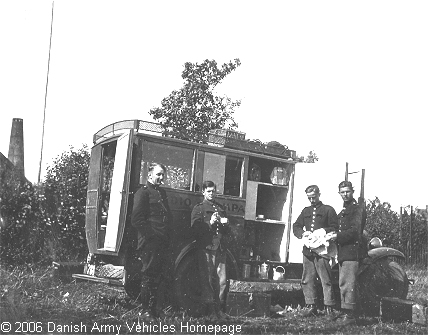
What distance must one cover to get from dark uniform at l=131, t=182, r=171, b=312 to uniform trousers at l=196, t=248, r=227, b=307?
72cm

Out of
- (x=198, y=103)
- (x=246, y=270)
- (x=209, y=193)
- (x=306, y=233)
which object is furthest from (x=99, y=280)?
(x=198, y=103)

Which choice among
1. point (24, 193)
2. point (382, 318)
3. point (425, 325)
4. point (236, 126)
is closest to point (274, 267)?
point (382, 318)

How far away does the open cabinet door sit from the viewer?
304 inches

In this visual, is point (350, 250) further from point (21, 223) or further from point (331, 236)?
point (21, 223)

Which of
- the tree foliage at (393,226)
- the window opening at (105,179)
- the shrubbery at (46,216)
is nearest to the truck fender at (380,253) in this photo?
the window opening at (105,179)

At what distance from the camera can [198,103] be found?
1808 cm

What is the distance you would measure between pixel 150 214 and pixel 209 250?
108cm

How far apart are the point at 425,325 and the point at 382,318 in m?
0.65

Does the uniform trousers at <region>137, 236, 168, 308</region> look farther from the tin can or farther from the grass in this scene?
the tin can

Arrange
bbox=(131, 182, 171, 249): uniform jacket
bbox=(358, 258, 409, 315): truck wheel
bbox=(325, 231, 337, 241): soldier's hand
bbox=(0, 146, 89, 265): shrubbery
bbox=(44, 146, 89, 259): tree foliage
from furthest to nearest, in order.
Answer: bbox=(44, 146, 89, 259): tree foliage → bbox=(0, 146, 89, 265): shrubbery → bbox=(358, 258, 409, 315): truck wheel → bbox=(325, 231, 337, 241): soldier's hand → bbox=(131, 182, 171, 249): uniform jacket

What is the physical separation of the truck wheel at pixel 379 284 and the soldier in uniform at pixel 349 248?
1148 millimetres

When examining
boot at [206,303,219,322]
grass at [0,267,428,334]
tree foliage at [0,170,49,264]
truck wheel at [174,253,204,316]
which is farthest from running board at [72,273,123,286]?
tree foliage at [0,170,49,264]

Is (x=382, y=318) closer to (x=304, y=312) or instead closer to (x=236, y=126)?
(x=304, y=312)

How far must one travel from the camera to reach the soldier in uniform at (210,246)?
25.2 feet
